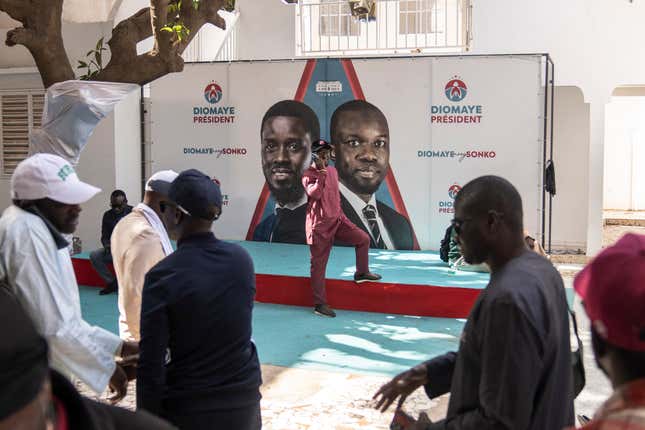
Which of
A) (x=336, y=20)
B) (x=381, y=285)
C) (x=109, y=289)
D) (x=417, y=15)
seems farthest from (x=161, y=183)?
(x=336, y=20)

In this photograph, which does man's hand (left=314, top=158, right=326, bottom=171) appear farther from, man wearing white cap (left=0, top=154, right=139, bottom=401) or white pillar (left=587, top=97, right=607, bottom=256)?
white pillar (left=587, top=97, right=607, bottom=256)

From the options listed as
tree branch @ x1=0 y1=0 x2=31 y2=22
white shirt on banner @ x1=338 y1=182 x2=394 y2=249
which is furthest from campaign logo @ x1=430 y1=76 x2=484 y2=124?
tree branch @ x1=0 y1=0 x2=31 y2=22

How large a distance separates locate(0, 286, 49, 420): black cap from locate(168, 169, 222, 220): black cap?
171 cm

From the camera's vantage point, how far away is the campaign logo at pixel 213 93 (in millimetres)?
12867

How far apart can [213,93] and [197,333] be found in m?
10.6

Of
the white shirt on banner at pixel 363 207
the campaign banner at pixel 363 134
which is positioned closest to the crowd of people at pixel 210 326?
the white shirt on banner at pixel 363 207

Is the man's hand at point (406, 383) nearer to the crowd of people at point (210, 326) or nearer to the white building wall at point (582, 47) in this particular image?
the crowd of people at point (210, 326)

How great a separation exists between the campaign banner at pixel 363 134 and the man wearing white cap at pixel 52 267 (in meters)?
9.20

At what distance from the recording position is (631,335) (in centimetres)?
138

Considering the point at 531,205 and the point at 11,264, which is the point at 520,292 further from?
the point at 531,205

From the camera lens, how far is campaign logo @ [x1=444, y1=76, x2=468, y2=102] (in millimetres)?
11727

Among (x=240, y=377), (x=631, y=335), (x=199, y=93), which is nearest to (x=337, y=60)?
(x=199, y=93)

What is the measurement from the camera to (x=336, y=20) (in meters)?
16.4

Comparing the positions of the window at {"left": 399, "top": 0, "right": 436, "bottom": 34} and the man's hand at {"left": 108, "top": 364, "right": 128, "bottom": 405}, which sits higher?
the window at {"left": 399, "top": 0, "right": 436, "bottom": 34}
